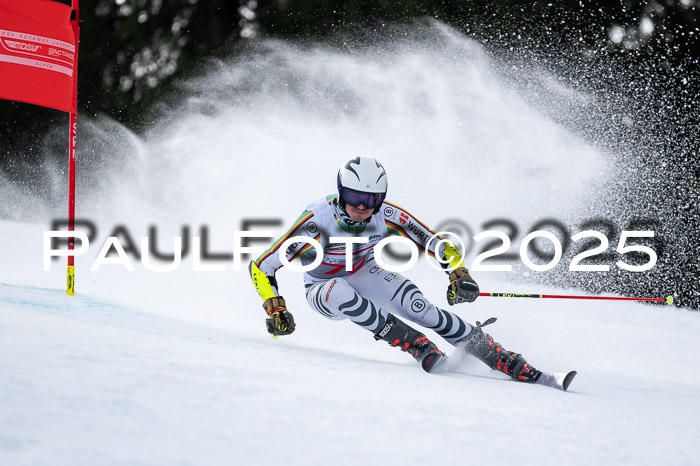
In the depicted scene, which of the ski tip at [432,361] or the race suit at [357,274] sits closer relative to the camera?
the ski tip at [432,361]

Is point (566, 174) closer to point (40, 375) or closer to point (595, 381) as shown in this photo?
point (595, 381)

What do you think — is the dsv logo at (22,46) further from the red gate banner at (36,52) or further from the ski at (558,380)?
the ski at (558,380)

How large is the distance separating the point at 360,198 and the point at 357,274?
21.3 inches

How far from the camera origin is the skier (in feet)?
11.2

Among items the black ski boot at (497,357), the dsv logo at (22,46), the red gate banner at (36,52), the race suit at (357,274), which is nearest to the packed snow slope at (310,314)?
the black ski boot at (497,357)

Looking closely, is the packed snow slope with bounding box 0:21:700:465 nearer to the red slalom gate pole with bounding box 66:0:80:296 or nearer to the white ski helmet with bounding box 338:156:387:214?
the red slalom gate pole with bounding box 66:0:80:296

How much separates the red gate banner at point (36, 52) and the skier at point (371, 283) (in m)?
2.34

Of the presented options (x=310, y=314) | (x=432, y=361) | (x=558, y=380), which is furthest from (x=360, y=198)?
(x=310, y=314)

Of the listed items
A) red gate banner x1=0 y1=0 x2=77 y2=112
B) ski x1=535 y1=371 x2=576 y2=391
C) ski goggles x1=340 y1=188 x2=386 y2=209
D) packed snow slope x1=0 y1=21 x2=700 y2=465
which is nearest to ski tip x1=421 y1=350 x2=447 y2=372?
packed snow slope x1=0 y1=21 x2=700 y2=465

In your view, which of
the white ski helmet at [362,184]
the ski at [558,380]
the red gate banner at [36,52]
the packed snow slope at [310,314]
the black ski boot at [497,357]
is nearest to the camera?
the packed snow slope at [310,314]

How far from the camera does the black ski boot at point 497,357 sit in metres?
3.35

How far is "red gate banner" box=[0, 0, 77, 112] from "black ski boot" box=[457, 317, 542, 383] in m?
3.36

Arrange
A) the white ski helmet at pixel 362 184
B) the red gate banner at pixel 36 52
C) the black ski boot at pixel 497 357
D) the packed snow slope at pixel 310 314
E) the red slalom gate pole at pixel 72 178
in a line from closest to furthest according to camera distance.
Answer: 1. the packed snow slope at pixel 310 314
2. the black ski boot at pixel 497 357
3. the white ski helmet at pixel 362 184
4. the red gate banner at pixel 36 52
5. the red slalom gate pole at pixel 72 178

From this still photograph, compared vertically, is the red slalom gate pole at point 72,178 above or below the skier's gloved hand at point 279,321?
above
